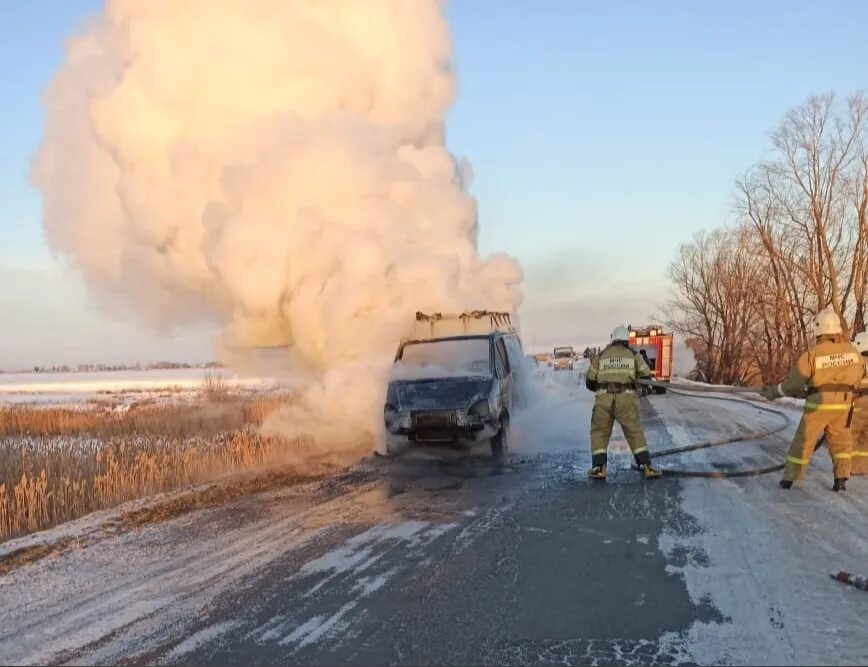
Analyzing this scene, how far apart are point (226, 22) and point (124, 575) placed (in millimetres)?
11575

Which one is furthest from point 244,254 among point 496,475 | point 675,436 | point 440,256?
point 675,436

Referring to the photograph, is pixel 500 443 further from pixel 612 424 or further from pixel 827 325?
pixel 827 325

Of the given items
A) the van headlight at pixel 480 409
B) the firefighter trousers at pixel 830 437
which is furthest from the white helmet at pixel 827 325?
the van headlight at pixel 480 409

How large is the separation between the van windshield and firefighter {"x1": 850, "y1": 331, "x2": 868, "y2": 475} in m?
4.90

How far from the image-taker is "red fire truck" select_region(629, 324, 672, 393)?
30.8m

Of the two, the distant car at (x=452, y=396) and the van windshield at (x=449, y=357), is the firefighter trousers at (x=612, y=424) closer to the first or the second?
the distant car at (x=452, y=396)

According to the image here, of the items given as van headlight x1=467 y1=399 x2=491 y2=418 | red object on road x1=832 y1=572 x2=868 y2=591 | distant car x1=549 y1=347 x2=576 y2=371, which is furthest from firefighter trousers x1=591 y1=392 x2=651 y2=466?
distant car x1=549 y1=347 x2=576 y2=371

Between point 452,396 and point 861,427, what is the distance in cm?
520

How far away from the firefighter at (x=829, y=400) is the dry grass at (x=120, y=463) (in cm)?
740

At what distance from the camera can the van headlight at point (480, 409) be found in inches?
416

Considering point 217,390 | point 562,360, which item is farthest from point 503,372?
point 562,360

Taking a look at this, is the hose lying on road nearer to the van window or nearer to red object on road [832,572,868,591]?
the van window

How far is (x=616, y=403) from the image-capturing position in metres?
8.98

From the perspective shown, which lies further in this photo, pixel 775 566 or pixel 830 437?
pixel 830 437
